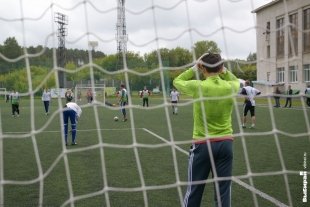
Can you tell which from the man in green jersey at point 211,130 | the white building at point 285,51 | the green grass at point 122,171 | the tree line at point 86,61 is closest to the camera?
the man in green jersey at point 211,130

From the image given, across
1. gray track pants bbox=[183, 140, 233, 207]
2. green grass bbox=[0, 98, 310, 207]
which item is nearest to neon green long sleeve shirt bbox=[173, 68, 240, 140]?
gray track pants bbox=[183, 140, 233, 207]

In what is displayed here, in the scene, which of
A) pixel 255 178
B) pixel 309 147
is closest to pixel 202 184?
pixel 255 178

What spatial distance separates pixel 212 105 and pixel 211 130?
0.79ft

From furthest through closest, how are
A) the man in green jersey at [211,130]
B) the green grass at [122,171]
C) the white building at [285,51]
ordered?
the green grass at [122,171]
the white building at [285,51]
the man in green jersey at [211,130]

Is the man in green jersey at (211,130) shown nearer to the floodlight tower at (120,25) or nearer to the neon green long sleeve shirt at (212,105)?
the neon green long sleeve shirt at (212,105)

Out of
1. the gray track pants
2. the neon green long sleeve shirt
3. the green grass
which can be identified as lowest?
the green grass

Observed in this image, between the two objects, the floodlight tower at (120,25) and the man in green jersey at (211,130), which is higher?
the floodlight tower at (120,25)

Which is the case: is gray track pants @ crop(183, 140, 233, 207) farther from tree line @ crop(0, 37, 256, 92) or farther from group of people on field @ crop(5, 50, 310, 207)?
tree line @ crop(0, 37, 256, 92)

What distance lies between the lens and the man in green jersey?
371 cm

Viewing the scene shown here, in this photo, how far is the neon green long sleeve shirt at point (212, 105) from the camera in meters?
3.71

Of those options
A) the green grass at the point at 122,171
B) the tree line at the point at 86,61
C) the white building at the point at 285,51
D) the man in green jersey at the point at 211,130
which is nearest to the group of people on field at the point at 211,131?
the man in green jersey at the point at 211,130

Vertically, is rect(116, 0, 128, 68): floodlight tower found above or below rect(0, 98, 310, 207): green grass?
above

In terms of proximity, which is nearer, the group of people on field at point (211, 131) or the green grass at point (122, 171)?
the group of people on field at point (211, 131)

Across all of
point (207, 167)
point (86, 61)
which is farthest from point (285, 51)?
point (86, 61)
